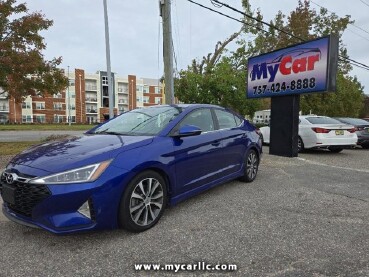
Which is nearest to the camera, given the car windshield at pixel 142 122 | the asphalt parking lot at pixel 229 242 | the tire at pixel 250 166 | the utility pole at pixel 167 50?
the asphalt parking lot at pixel 229 242

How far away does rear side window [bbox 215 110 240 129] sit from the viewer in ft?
16.5

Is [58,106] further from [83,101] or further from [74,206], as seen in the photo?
[74,206]

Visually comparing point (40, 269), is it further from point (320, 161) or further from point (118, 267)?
point (320, 161)

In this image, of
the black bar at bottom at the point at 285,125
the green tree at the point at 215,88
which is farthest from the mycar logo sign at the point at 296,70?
the green tree at the point at 215,88

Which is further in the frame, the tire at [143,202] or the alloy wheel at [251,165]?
the alloy wheel at [251,165]

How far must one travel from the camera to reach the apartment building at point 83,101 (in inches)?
2608

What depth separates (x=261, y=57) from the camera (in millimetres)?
9664

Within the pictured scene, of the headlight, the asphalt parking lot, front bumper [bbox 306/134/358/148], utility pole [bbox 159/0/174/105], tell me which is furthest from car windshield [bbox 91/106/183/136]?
front bumper [bbox 306/134/358/148]

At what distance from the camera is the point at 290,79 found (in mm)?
8812

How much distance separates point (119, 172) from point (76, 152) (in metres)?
0.57

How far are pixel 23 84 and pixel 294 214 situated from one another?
32.9ft

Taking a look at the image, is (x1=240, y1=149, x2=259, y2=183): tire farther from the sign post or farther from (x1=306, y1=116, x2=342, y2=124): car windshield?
(x1=306, y1=116, x2=342, y2=124): car windshield

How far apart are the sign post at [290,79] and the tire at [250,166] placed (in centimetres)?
350

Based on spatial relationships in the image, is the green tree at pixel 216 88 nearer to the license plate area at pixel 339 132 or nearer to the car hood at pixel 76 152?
the license plate area at pixel 339 132
